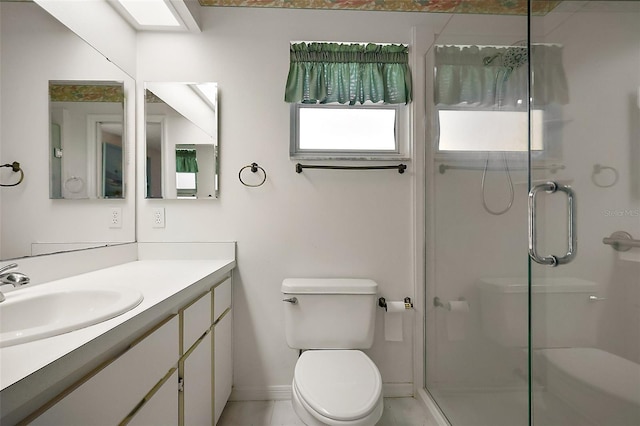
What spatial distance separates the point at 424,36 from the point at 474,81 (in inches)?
25.1

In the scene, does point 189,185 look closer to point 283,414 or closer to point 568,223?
point 283,414

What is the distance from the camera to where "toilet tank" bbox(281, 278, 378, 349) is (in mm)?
1600

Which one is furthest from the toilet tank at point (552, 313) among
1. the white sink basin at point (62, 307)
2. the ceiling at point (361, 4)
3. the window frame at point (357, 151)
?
the ceiling at point (361, 4)

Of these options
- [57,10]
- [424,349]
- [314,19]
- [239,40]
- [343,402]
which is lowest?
[424,349]

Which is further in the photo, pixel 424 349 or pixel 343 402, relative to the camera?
pixel 424 349

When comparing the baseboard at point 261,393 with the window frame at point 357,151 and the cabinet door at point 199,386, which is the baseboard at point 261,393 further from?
the window frame at point 357,151

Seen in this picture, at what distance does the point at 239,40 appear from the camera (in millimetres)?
1781

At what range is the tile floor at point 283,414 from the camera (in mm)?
1598

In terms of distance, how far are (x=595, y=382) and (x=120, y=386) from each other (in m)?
1.49

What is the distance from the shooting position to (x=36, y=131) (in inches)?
45.8

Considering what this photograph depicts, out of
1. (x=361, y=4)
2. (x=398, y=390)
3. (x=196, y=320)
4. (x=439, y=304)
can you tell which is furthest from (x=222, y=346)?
(x=361, y=4)

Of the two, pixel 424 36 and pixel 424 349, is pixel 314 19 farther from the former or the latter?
pixel 424 349

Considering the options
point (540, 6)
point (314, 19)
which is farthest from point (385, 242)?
point (314, 19)

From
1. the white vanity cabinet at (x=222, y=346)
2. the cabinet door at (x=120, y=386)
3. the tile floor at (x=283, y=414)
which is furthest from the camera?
the tile floor at (x=283, y=414)
